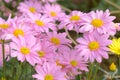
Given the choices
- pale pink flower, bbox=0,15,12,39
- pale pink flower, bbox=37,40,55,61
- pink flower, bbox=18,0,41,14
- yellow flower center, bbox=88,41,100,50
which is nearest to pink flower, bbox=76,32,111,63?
yellow flower center, bbox=88,41,100,50

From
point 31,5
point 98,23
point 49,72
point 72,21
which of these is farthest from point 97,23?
point 31,5

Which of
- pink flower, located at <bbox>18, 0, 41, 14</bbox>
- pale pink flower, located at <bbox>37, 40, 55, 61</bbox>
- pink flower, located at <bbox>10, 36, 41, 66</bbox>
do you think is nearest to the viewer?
pink flower, located at <bbox>10, 36, 41, 66</bbox>

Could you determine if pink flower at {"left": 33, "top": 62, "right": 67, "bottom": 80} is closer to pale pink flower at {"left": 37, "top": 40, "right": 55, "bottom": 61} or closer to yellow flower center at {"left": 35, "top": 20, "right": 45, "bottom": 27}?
pale pink flower at {"left": 37, "top": 40, "right": 55, "bottom": 61}

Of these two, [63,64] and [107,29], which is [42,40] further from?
[107,29]

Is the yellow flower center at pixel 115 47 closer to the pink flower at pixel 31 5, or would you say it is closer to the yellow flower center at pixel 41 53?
the yellow flower center at pixel 41 53

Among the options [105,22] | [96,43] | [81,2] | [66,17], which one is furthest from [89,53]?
[81,2]

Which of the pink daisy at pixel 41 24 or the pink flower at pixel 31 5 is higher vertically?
the pink flower at pixel 31 5

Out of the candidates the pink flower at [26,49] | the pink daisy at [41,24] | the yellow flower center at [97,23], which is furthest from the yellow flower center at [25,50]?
the yellow flower center at [97,23]
